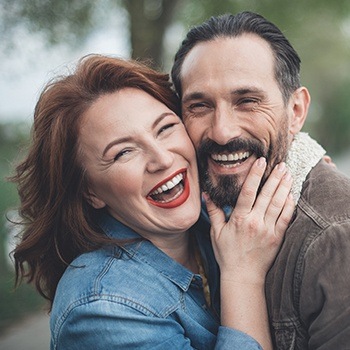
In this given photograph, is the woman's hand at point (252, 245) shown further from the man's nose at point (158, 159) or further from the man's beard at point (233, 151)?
the man's nose at point (158, 159)

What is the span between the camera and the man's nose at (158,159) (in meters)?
2.40

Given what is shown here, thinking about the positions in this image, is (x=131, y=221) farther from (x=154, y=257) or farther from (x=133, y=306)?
(x=133, y=306)

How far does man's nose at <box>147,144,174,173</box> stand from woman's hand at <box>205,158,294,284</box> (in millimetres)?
377

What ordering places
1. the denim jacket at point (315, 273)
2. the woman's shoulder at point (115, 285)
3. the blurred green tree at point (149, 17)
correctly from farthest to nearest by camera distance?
the blurred green tree at point (149, 17), the woman's shoulder at point (115, 285), the denim jacket at point (315, 273)

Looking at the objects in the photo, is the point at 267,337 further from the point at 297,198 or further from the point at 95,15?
the point at 95,15

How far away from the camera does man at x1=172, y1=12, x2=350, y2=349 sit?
2.05 m

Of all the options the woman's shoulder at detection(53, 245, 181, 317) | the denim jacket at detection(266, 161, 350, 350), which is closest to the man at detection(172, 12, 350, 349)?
the denim jacket at detection(266, 161, 350, 350)

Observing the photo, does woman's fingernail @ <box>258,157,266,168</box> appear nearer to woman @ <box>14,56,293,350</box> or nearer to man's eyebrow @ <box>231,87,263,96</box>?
woman @ <box>14,56,293,350</box>

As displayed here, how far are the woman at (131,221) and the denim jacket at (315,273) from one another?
9cm

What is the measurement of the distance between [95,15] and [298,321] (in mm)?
6286

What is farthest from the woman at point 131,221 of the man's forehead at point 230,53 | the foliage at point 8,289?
the foliage at point 8,289

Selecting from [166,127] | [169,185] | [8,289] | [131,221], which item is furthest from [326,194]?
[8,289]

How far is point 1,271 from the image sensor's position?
6320mm

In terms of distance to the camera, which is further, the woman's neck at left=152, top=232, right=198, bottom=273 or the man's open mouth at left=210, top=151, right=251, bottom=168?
the woman's neck at left=152, top=232, right=198, bottom=273
